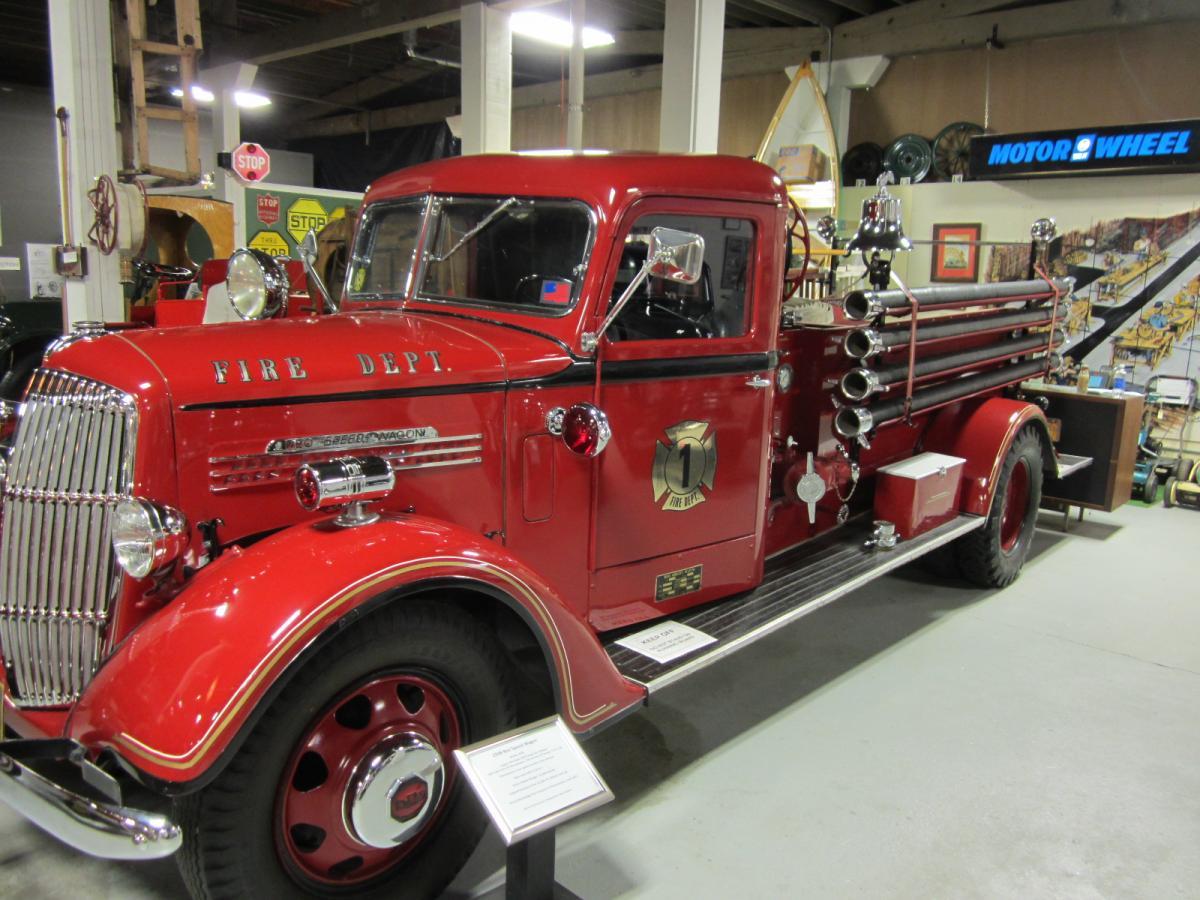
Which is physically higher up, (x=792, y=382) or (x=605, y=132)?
(x=605, y=132)

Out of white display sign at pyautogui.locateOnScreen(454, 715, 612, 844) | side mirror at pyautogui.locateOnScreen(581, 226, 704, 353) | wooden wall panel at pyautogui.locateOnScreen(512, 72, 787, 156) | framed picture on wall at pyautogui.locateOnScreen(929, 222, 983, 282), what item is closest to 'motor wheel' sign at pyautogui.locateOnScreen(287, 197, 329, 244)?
wooden wall panel at pyautogui.locateOnScreen(512, 72, 787, 156)

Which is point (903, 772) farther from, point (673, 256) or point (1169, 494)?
point (1169, 494)

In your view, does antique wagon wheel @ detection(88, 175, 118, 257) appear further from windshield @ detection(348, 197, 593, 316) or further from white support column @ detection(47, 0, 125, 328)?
windshield @ detection(348, 197, 593, 316)

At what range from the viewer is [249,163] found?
8914 millimetres

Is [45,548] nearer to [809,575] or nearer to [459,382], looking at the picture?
[459,382]

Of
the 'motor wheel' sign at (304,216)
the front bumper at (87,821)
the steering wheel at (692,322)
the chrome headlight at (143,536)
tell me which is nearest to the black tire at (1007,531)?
the steering wheel at (692,322)

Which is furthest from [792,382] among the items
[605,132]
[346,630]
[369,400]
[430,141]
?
[430,141]

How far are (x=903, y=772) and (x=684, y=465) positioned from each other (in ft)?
4.14

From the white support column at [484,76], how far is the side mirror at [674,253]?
4.90m

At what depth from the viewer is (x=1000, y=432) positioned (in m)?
4.42

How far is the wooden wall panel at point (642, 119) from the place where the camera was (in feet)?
33.9

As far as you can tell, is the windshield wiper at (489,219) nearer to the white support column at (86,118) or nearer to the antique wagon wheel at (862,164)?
the white support column at (86,118)

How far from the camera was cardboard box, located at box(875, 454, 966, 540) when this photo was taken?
12.7 ft

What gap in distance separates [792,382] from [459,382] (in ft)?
5.57
